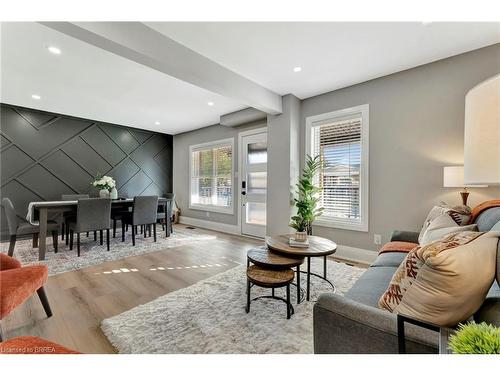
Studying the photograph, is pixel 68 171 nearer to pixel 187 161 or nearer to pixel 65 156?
pixel 65 156

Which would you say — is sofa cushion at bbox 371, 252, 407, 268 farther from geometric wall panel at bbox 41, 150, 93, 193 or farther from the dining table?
geometric wall panel at bbox 41, 150, 93, 193

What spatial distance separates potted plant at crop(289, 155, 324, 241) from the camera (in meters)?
3.27

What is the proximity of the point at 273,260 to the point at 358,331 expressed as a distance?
1.00 meters

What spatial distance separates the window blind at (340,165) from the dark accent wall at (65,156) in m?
4.69

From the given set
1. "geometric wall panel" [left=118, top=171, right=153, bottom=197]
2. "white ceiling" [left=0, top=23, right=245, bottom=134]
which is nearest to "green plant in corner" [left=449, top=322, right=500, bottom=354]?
"white ceiling" [left=0, top=23, right=245, bottom=134]

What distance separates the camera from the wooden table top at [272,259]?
183 centimetres

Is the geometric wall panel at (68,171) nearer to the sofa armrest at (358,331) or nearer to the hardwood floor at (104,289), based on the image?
the hardwood floor at (104,289)

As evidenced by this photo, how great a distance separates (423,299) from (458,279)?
14cm

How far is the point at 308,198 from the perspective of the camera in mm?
3566

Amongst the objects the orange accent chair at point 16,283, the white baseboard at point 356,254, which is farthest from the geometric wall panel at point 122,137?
the white baseboard at point 356,254

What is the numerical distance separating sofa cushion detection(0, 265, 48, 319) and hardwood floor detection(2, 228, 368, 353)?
15.9 inches

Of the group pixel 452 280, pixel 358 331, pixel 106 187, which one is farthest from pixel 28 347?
pixel 106 187
